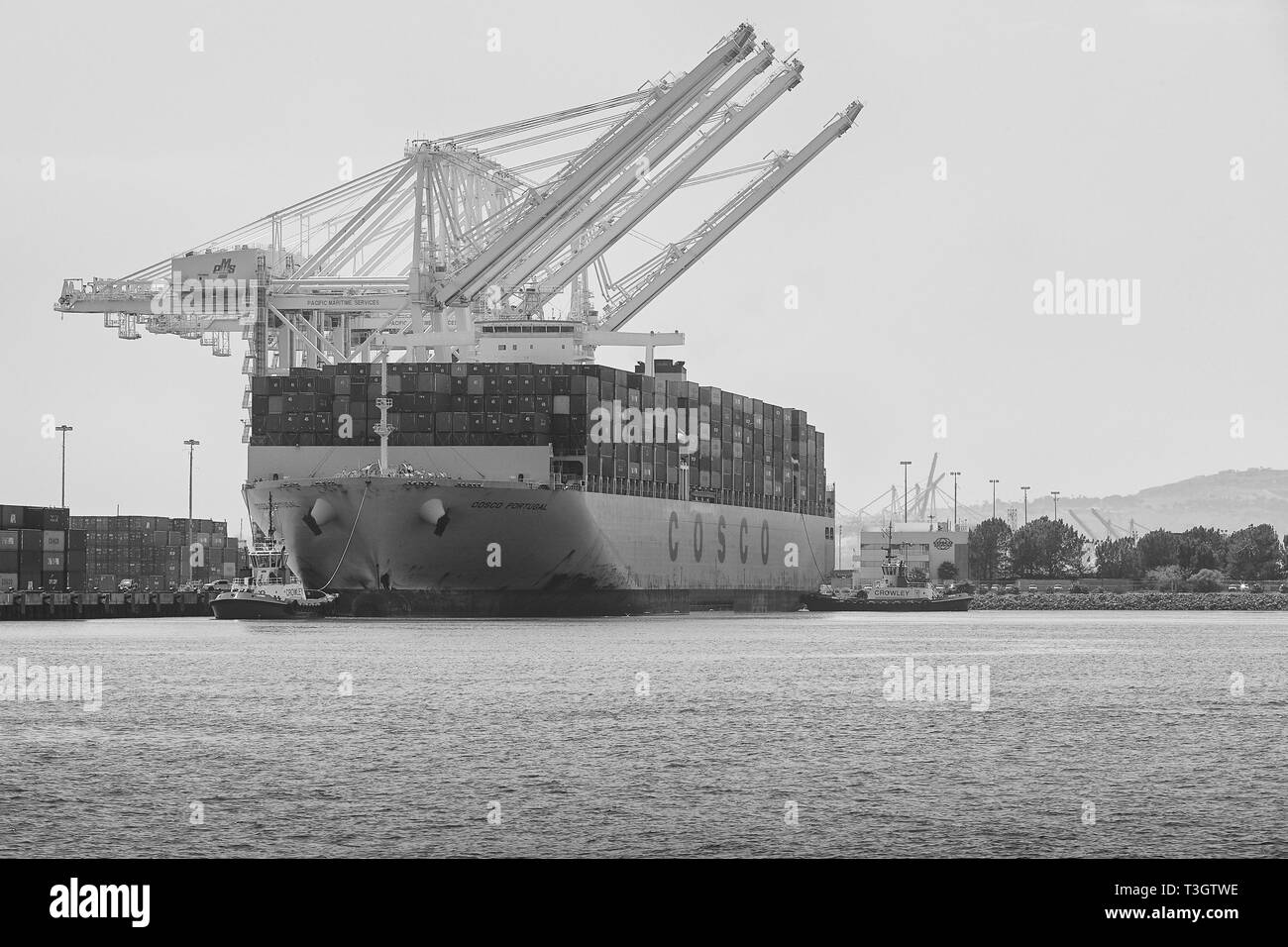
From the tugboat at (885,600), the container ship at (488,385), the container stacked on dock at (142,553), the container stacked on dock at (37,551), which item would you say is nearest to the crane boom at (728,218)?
the container ship at (488,385)

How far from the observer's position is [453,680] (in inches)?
1981

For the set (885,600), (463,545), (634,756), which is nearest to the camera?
(634,756)

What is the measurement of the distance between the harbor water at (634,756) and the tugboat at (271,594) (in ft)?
98.1

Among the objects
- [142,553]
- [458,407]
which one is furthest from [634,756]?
[142,553]

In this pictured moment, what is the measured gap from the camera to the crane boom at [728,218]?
4427 inches

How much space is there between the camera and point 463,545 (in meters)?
92.2

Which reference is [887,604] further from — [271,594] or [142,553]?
[142,553]

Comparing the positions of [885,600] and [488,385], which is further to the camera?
[885,600]

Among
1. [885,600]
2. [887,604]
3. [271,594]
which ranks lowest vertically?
[887,604]

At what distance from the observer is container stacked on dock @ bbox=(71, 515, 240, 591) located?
17550cm

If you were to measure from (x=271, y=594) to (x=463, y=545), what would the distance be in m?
12.5
